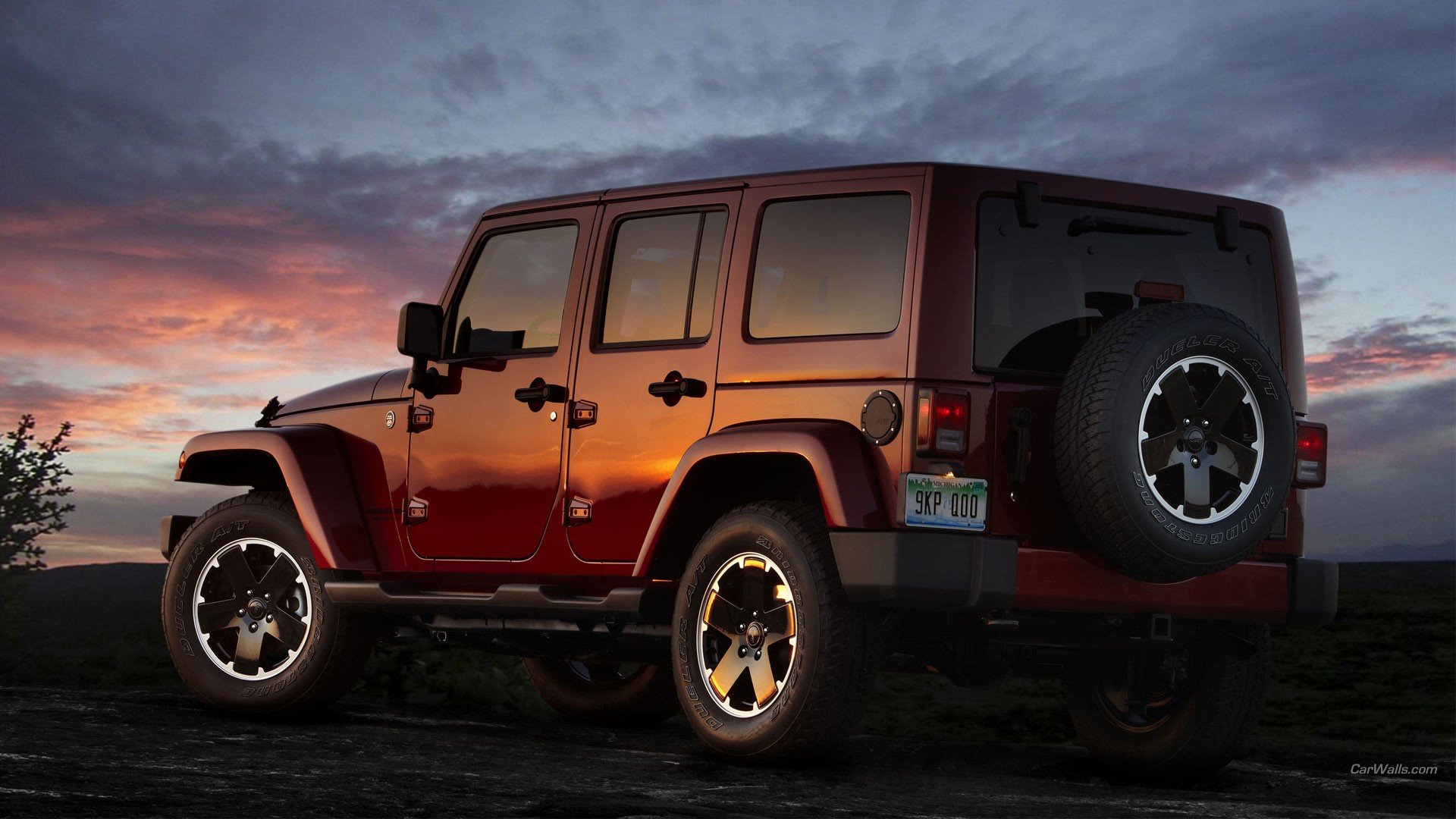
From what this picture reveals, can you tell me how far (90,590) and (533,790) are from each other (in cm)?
2183

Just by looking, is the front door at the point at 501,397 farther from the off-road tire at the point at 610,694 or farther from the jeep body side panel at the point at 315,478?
the off-road tire at the point at 610,694

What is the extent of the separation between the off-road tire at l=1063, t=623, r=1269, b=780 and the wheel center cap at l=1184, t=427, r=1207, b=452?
118cm

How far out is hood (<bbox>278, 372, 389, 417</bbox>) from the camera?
730cm

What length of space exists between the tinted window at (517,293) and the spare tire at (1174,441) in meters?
2.40

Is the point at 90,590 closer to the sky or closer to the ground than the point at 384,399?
closer to the ground

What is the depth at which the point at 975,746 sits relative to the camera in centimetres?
746

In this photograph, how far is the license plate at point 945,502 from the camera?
503 cm

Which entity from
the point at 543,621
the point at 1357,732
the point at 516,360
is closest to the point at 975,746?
the point at 543,621

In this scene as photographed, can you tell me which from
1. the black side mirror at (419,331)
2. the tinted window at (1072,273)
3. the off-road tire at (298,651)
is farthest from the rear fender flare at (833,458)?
the off-road tire at (298,651)

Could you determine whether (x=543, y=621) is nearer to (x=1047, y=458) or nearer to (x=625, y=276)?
(x=625, y=276)

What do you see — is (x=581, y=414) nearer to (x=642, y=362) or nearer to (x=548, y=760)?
(x=642, y=362)

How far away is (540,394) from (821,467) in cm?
164

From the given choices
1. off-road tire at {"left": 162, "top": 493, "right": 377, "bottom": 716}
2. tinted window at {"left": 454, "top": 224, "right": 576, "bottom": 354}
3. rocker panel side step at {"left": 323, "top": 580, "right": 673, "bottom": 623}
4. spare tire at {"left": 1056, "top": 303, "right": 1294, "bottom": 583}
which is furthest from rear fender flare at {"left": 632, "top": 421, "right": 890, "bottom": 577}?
off-road tire at {"left": 162, "top": 493, "right": 377, "bottom": 716}

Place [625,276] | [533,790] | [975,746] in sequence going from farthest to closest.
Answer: [975,746], [625,276], [533,790]
